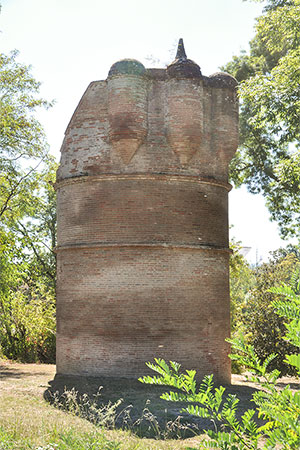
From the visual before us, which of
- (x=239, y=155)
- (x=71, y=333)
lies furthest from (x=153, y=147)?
(x=239, y=155)

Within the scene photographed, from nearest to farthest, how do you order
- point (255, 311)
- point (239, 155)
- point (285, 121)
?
Answer: 1. point (285, 121)
2. point (255, 311)
3. point (239, 155)

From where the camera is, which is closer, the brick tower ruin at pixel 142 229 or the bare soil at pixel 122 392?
the bare soil at pixel 122 392

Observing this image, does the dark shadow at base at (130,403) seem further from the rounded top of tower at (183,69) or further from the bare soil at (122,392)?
the rounded top of tower at (183,69)

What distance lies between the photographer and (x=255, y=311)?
19.6 meters

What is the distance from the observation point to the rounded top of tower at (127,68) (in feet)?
45.0

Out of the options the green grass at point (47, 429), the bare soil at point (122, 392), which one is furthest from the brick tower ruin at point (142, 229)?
the green grass at point (47, 429)

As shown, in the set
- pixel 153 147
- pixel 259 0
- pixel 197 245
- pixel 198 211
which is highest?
pixel 259 0

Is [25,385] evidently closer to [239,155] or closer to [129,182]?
[129,182]

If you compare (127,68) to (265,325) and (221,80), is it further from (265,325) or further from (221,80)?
(265,325)

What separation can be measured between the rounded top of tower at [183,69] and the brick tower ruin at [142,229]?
1.1 inches

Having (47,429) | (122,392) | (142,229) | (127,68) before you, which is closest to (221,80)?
(127,68)

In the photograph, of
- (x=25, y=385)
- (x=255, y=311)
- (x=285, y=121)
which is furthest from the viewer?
(x=255, y=311)

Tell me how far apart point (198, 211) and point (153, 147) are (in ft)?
6.44

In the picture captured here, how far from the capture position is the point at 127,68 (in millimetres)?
13734
